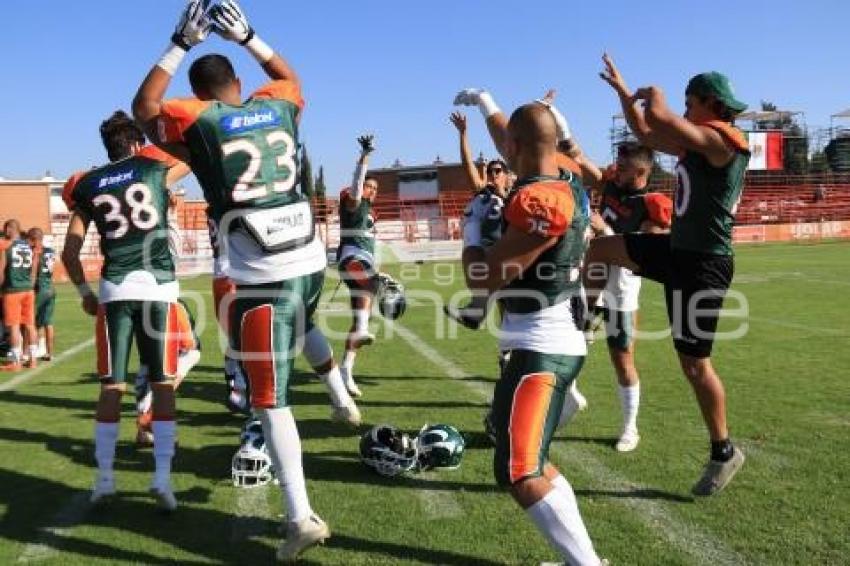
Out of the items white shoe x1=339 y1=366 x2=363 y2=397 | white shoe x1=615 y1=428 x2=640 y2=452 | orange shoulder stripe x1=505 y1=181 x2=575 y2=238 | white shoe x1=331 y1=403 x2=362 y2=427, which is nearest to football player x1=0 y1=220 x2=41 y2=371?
white shoe x1=339 y1=366 x2=363 y2=397

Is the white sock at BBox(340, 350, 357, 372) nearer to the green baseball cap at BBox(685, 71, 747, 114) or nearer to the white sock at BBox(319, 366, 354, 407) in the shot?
the white sock at BBox(319, 366, 354, 407)

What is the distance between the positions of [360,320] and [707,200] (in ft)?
14.2

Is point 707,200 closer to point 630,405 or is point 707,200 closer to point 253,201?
point 630,405

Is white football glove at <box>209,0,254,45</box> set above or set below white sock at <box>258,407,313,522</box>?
above

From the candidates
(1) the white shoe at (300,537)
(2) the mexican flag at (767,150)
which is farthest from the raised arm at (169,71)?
(2) the mexican flag at (767,150)

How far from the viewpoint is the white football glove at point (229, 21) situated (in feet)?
12.6

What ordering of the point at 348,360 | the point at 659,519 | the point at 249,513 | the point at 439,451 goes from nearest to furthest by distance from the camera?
the point at 659,519, the point at 249,513, the point at 439,451, the point at 348,360

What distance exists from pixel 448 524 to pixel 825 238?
37218 millimetres

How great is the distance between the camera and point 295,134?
4043 millimetres

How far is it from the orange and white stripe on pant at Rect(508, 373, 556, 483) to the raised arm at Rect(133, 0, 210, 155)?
6.42 feet

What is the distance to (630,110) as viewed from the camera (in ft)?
15.9

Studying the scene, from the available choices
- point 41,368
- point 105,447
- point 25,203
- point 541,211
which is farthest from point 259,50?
point 25,203

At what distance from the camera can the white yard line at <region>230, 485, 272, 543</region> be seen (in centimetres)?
424

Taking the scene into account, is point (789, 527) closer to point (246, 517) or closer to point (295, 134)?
point (246, 517)
